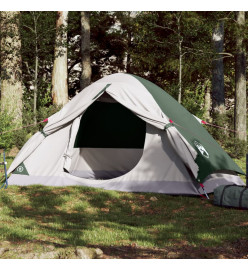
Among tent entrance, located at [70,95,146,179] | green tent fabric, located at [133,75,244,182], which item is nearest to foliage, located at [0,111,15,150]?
tent entrance, located at [70,95,146,179]

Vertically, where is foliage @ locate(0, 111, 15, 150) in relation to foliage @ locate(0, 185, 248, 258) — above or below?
above

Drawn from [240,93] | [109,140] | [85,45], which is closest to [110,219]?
[109,140]

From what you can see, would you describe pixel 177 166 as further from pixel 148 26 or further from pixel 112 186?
pixel 148 26

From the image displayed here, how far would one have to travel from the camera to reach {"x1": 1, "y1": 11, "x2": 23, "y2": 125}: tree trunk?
569 inches

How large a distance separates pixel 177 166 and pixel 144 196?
2.65ft

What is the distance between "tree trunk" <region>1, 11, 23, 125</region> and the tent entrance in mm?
4229

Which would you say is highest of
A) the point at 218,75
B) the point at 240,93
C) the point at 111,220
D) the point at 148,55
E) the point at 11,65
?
the point at 148,55

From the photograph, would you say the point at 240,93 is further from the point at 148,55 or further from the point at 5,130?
the point at 5,130

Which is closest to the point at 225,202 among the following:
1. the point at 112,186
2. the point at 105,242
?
the point at 112,186

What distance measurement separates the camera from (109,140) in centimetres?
1070

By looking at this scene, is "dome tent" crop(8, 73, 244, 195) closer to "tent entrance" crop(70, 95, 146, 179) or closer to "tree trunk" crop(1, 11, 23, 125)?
"tent entrance" crop(70, 95, 146, 179)

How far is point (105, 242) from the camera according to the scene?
4.99 metres

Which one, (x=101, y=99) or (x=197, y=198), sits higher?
(x=101, y=99)

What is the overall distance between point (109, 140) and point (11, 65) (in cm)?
646
